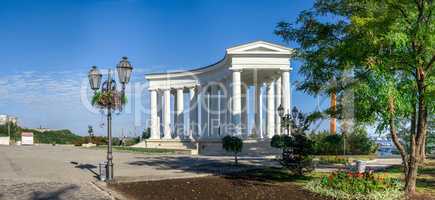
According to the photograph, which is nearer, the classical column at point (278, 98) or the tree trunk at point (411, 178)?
the tree trunk at point (411, 178)

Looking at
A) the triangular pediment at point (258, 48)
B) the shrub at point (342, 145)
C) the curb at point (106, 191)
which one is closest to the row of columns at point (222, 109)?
the triangular pediment at point (258, 48)

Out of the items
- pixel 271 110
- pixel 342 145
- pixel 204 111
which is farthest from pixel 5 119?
pixel 342 145

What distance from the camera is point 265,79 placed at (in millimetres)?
57562

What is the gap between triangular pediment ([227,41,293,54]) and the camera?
4766 cm

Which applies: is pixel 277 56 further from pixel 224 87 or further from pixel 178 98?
pixel 178 98

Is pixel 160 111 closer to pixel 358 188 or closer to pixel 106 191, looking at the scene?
pixel 106 191

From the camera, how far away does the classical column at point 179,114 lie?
6406 cm

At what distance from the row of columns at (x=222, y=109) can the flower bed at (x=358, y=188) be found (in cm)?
3360

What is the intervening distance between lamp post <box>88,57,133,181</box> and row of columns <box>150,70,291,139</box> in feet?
96.1

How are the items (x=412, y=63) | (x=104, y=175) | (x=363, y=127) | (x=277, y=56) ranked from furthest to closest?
(x=277, y=56) → (x=104, y=175) → (x=363, y=127) → (x=412, y=63)

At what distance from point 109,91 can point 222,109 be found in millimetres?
41890

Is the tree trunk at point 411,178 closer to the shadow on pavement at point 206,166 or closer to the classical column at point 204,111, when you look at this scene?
the shadow on pavement at point 206,166

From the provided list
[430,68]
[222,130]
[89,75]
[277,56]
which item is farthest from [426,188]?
[222,130]

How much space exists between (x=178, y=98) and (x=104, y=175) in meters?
46.3
